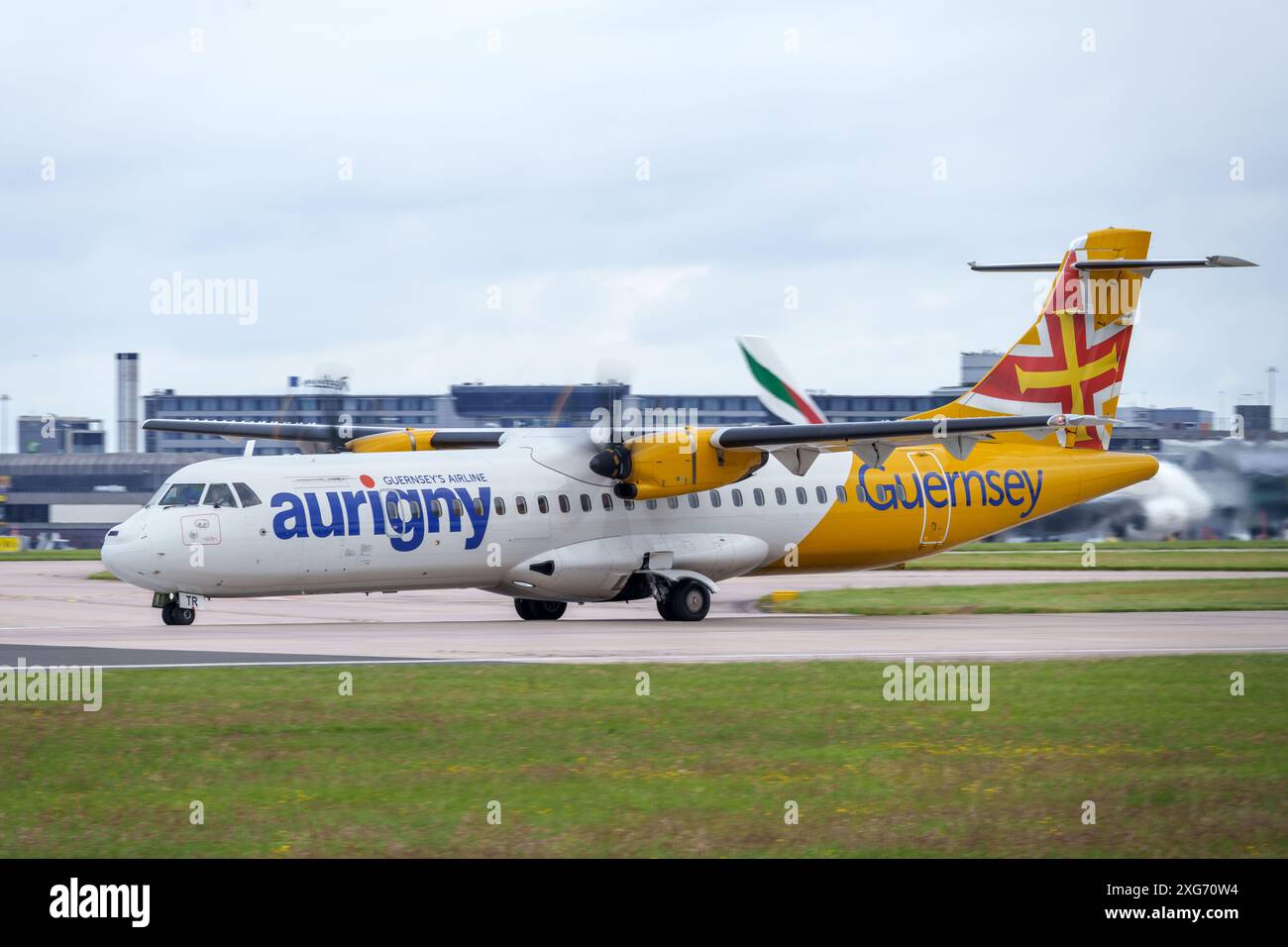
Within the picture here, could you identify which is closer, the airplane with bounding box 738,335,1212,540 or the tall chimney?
the airplane with bounding box 738,335,1212,540

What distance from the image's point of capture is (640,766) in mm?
11961

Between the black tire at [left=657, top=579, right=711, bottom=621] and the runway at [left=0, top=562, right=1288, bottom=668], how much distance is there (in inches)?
13.0

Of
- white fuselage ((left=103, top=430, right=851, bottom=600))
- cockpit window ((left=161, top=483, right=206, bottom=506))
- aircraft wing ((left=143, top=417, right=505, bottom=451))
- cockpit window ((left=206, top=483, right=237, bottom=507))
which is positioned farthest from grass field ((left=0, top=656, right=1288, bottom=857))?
aircraft wing ((left=143, top=417, right=505, bottom=451))

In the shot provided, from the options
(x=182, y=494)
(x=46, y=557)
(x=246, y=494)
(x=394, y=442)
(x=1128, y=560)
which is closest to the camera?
(x=182, y=494)

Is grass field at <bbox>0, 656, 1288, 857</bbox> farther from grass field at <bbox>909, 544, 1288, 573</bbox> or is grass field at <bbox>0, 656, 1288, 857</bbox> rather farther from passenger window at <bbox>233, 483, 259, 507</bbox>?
grass field at <bbox>909, 544, 1288, 573</bbox>

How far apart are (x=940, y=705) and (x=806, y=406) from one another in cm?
4163

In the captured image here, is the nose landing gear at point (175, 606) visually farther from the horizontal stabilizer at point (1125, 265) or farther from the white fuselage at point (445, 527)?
the horizontal stabilizer at point (1125, 265)

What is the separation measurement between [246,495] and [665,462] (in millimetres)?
7342

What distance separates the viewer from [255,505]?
2291 centimetres

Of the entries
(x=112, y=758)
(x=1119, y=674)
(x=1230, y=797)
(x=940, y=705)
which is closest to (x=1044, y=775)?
(x=1230, y=797)

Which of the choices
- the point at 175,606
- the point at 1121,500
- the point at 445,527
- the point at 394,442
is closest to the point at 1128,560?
the point at 1121,500

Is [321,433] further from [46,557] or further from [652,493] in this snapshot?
[46,557]

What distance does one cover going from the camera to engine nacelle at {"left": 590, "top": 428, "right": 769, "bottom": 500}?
2594 centimetres

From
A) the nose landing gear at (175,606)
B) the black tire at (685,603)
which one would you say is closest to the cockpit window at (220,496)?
the nose landing gear at (175,606)
